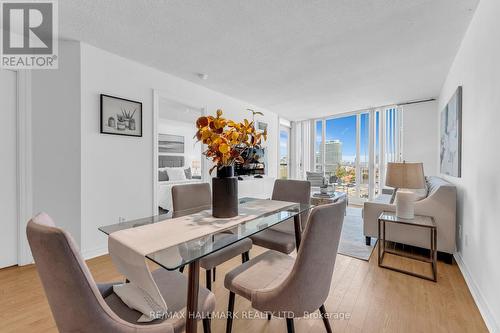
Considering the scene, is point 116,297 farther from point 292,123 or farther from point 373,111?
point 292,123

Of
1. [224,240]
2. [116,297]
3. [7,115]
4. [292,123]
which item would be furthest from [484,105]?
[292,123]

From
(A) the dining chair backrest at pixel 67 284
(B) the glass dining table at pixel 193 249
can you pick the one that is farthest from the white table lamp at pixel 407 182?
(A) the dining chair backrest at pixel 67 284

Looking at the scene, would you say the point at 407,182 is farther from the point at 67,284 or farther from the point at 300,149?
the point at 300,149

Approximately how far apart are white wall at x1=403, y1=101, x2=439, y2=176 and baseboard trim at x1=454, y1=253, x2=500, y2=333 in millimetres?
2696

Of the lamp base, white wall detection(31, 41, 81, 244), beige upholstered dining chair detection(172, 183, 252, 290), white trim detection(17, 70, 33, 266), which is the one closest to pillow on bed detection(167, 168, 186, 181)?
white wall detection(31, 41, 81, 244)

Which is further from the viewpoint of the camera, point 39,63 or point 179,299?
point 39,63

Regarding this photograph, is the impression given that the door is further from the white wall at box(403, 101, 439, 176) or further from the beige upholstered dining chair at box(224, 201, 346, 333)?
the white wall at box(403, 101, 439, 176)

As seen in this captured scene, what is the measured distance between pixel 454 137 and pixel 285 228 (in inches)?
87.9

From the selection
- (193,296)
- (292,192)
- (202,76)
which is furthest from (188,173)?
(193,296)

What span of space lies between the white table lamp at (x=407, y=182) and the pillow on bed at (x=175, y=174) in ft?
14.7

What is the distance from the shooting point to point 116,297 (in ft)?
3.50

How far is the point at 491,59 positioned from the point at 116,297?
9.24 feet

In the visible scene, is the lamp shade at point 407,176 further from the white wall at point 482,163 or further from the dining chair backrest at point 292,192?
the dining chair backrest at point 292,192
